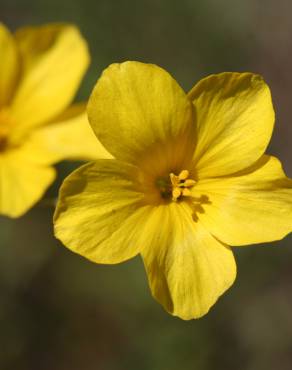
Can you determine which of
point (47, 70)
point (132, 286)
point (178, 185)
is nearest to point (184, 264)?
point (178, 185)

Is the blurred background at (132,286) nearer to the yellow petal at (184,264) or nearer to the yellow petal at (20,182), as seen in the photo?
the yellow petal at (20,182)

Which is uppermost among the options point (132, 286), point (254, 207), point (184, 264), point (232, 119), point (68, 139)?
point (232, 119)

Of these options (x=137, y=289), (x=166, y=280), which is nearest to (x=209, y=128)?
(x=166, y=280)

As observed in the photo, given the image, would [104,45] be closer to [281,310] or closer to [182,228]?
[281,310]

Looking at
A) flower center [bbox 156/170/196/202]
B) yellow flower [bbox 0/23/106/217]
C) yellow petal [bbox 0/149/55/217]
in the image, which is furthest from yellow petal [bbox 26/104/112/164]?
flower center [bbox 156/170/196/202]

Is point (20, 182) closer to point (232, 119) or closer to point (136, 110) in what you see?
point (136, 110)

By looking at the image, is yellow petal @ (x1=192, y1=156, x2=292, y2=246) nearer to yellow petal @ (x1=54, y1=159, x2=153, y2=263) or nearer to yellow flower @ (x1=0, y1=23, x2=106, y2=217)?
yellow petal @ (x1=54, y1=159, x2=153, y2=263)

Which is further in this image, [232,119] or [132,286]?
[132,286]
